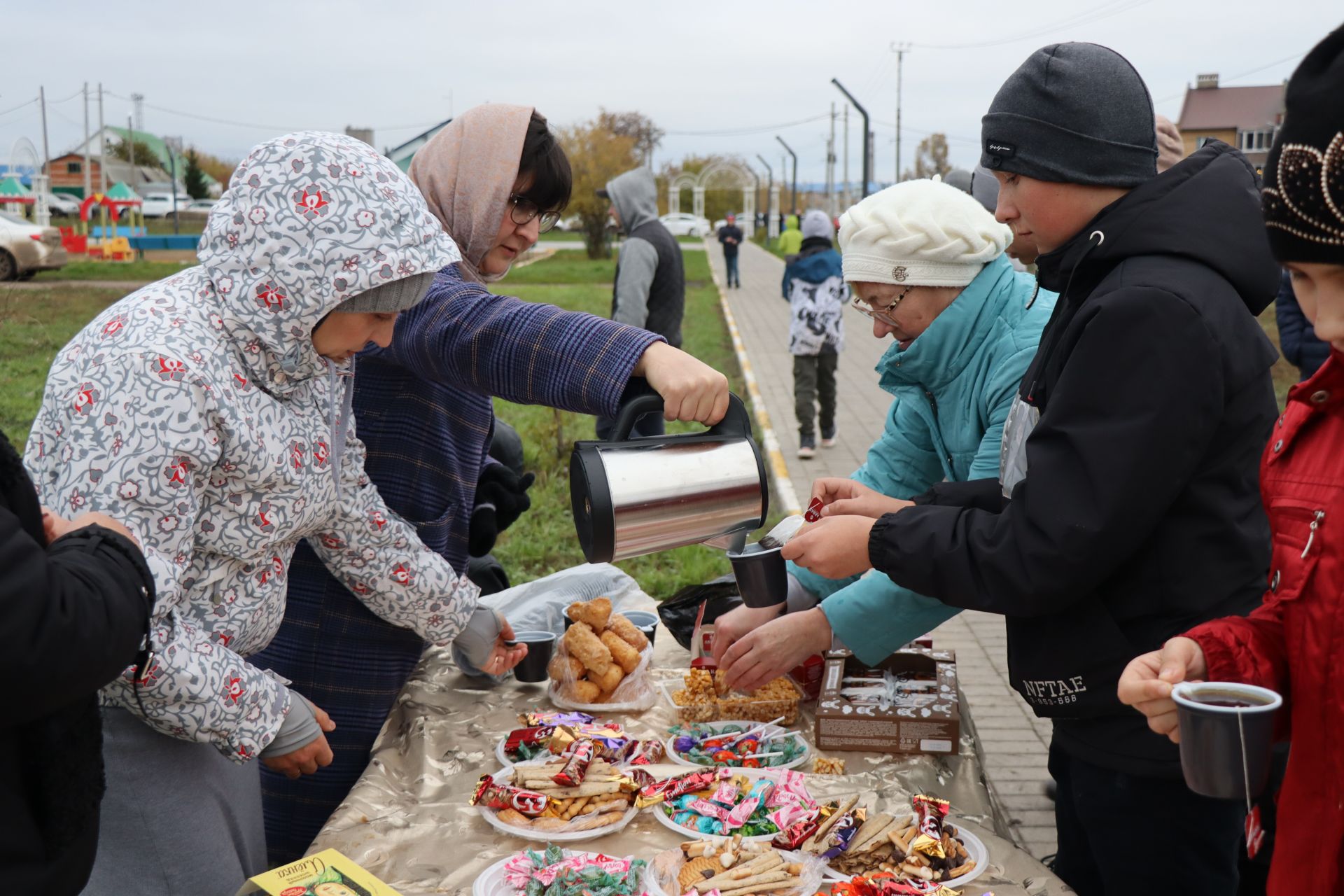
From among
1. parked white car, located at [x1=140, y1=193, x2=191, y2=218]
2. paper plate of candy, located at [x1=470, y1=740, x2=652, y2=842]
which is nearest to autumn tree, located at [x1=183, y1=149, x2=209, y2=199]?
parked white car, located at [x1=140, y1=193, x2=191, y2=218]

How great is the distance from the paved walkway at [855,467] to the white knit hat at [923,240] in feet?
3.66

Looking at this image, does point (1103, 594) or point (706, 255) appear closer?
point (1103, 594)

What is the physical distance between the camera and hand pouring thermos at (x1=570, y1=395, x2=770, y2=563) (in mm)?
1793

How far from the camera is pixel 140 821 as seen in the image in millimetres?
1746

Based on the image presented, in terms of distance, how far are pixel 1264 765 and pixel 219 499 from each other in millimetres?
1478

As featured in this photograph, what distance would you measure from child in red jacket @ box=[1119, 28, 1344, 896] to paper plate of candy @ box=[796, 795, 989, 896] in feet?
1.56

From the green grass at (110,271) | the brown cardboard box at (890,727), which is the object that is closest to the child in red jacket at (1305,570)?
the brown cardboard box at (890,727)

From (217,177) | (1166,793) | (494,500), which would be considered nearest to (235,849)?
(494,500)

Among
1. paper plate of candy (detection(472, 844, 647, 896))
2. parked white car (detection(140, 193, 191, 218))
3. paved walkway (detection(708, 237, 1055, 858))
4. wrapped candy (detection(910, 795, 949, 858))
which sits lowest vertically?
parked white car (detection(140, 193, 191, 218))

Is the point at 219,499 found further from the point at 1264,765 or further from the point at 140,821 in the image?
the point at 1264,765

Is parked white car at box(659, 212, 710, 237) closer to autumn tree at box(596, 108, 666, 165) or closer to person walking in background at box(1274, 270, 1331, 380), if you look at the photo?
autumn tree at box(596, 108, 666, 165)

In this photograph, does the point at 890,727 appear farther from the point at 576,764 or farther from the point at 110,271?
the point at 110,271

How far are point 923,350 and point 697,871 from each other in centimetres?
121

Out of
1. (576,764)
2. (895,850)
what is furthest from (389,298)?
(895,850)
